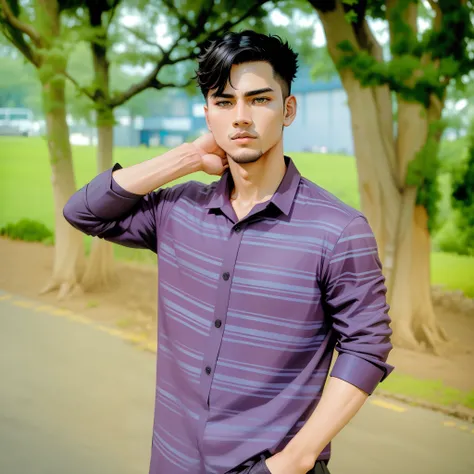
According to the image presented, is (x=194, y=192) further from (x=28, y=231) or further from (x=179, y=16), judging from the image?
(x=28, y=231)

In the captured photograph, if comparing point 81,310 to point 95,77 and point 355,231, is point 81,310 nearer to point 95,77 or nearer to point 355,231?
point 95,77

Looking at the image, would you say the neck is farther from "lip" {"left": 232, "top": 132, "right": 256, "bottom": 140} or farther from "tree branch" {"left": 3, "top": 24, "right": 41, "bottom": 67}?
"tree branch" {"left": 3, "top": 24, "right": 41, "bottom": 67}

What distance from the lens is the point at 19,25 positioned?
5.81 m

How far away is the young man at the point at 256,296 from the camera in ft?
4.26

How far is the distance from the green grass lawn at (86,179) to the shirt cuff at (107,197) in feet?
11.0

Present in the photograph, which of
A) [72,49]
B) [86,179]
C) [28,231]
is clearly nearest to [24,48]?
[72,49]

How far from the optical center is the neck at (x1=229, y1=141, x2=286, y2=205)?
144 cm

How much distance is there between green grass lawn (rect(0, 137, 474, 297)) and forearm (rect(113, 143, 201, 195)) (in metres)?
3.27

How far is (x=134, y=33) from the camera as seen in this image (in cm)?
569

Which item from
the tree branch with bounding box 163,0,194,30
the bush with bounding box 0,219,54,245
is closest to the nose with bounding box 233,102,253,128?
the tree branch with bounding box 163,0,194,30

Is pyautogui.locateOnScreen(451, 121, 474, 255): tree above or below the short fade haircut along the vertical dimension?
below

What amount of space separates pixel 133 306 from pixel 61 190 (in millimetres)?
1155

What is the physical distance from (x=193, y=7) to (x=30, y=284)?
2645 mm

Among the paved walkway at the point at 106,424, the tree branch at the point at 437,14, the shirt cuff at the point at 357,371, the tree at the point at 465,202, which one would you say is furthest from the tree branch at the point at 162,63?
the shirt cuff at the point at 357,371
